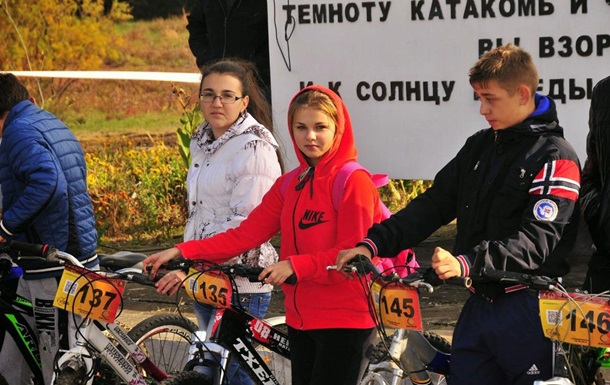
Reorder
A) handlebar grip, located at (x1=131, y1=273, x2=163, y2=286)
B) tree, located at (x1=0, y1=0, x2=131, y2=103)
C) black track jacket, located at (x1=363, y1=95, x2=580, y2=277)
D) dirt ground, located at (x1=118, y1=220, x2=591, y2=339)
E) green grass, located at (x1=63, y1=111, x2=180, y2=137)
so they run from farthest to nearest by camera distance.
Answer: green grass, located at (x1=63, y1=111, x2=180, y2=137) < tree, located at (x1=0, y1=0, x2=131, y2=103) < dirt ground, located at (x1=118, y1=220, x2=591, y2=339) < handlebar grip, located at (x1=131, y1=273, x2=163, y2=286) < black track jacket, located at (x1=363, y1=95, x2=580, y2=277)

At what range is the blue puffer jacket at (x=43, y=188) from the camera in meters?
5.95

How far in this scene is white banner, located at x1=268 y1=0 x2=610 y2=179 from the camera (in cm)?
777

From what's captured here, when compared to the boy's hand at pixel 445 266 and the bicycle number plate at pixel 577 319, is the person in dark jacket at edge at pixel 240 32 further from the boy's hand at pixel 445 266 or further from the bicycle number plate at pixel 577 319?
the bicycle number plate at pixel 577 319

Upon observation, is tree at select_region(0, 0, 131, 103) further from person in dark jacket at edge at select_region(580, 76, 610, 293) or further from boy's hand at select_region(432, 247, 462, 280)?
boy's hand at select_region(432, 247, 462, 280)

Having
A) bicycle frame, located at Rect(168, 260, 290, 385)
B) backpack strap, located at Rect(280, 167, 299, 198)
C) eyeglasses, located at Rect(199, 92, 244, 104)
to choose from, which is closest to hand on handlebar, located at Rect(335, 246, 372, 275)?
backpack strap, located at Rect(280, 167, 299, 198)

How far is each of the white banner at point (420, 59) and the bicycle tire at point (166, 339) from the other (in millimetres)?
2560

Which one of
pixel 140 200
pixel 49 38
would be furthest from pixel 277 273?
pixel 49 38

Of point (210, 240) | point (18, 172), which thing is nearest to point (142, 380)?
point (210, 240)

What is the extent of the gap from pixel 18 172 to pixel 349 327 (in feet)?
6.54

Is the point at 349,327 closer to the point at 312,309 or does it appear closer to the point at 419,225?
the point at 312,309

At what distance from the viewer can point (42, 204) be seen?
593 cm

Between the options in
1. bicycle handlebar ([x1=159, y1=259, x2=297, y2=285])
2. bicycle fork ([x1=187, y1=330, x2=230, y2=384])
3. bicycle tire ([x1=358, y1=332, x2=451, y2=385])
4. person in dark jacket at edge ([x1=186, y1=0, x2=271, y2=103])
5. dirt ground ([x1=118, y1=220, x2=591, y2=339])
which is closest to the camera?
bicycle tire ([x1=358, y1=332, x2=451, y2=385])

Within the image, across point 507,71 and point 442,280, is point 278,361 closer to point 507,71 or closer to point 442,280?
point 442,280

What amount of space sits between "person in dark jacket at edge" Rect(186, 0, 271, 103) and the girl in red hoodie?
13.2ft
